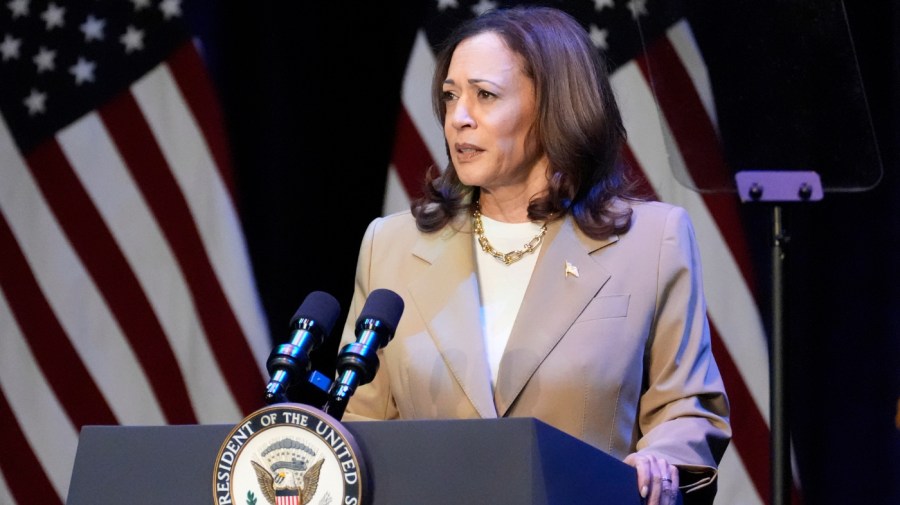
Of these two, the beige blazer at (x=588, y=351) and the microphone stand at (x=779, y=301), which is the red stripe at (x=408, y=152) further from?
the microphone stand at (x=779, y=301)

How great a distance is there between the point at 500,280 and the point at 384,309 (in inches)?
28.7

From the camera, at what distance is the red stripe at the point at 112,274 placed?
3.63m

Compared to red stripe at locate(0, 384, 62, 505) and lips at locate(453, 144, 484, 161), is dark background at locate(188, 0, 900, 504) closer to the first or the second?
red stripe at locate(0, 384, 62, 505)

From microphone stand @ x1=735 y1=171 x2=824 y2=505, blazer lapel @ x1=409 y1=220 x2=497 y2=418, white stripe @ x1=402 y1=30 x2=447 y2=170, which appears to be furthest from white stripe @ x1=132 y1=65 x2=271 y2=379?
microphone stand @ x1=735 y1=171 x2=824 y2=505

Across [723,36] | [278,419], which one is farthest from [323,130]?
[278,419]

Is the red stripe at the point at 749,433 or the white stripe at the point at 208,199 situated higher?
the white stripe at the point at 208,199

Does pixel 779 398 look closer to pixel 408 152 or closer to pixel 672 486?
pixel 672 486

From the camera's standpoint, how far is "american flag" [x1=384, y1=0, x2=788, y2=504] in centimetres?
337

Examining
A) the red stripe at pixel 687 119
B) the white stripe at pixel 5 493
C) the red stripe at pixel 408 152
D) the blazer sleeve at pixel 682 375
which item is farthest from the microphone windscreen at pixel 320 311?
the white stripe at pixel 5 493

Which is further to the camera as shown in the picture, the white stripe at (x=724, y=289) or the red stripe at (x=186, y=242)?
the red stripe at (x=186, y=242)

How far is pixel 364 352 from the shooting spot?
161 centimetres

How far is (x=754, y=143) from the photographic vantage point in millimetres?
2350

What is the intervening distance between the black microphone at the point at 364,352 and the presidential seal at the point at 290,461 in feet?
0.23

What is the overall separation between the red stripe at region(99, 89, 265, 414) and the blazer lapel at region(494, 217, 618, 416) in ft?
4.99
